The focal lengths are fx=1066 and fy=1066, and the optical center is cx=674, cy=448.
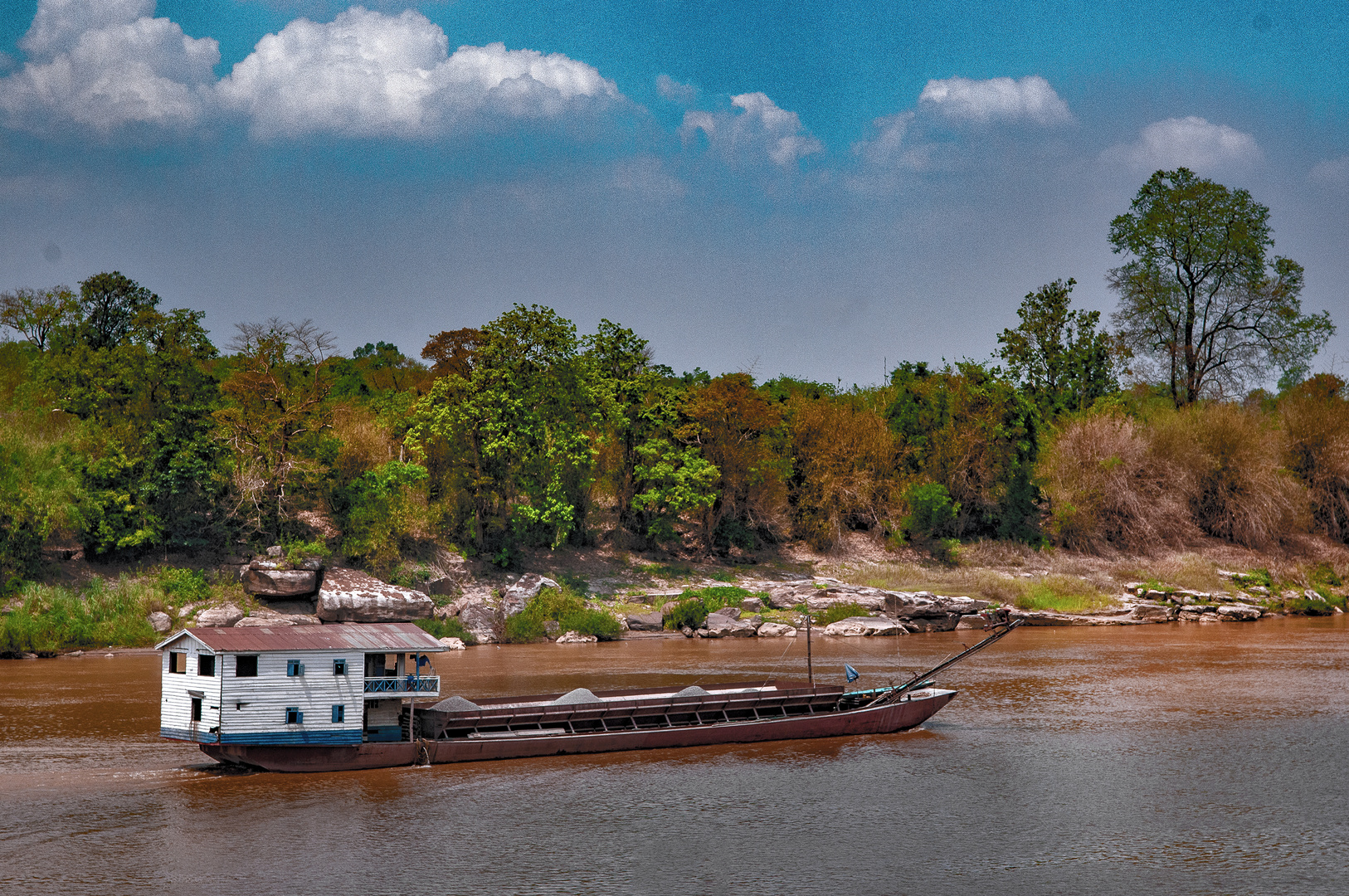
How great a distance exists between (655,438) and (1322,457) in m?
44.6

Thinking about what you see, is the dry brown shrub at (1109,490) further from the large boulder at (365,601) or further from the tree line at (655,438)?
the large boulder at (365,601)

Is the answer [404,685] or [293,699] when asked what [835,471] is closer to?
[404,685]

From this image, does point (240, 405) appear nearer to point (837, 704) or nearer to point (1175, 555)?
point (837, 704)

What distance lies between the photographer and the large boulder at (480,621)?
50.7m

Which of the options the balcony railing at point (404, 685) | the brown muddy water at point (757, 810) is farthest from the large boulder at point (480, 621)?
the balcony railing at point (404, 685)

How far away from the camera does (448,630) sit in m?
49.9

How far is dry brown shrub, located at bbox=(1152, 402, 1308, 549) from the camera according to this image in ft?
223

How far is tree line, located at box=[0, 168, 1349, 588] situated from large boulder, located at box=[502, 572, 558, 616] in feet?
13.7

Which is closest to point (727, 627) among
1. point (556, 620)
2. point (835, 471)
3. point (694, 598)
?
point (694, 598)

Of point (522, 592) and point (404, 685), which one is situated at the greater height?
point (522, 592)

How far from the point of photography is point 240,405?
5200 cm

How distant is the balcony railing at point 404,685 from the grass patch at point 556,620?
24.3 meters

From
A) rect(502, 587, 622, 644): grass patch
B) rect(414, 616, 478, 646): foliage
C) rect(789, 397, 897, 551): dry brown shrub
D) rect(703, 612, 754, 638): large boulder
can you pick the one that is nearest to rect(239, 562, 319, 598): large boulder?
rect(414, 616, 478, 646): foliage

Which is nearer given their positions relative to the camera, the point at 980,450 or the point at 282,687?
the point at 282,687
